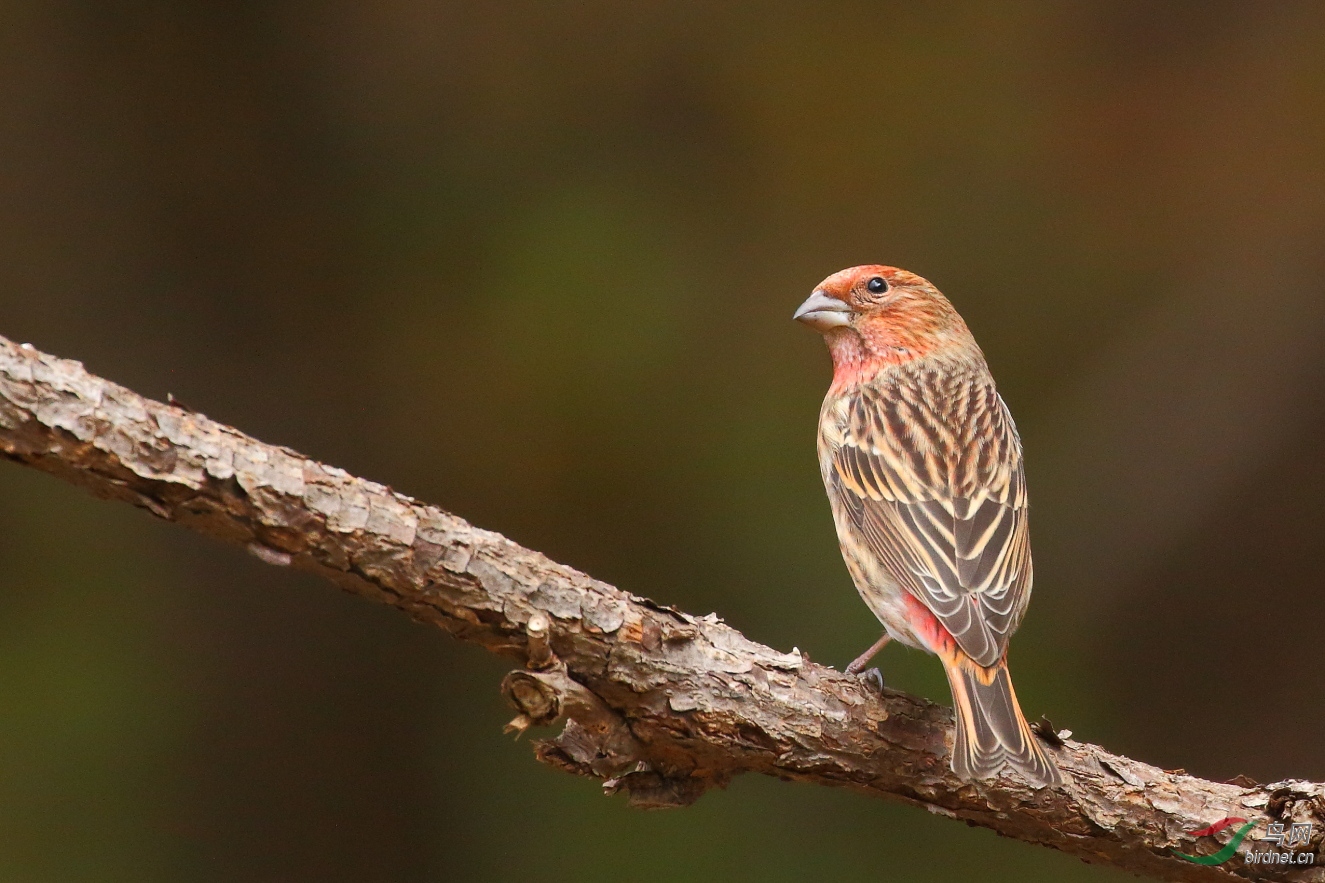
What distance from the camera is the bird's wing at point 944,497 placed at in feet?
11.8

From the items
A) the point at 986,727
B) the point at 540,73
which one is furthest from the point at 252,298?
the point at 986,727

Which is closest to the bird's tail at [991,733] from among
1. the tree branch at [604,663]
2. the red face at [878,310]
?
the tree branch at [604,663]

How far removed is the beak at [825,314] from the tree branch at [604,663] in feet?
5.85

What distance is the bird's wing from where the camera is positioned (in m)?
3.59

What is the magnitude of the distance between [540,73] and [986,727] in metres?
4.95

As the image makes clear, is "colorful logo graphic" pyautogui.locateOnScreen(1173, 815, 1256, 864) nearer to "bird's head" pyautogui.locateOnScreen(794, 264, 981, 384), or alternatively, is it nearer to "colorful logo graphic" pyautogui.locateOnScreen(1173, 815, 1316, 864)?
"colorful logo graphic" pyautogui.locateOnScreen(1173, 815, 1316, 864)

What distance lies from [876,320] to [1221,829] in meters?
2.21

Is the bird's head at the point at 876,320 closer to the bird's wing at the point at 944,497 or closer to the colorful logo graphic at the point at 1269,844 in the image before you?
the bird's wing at the point at 944,497

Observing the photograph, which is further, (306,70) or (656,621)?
(306,70)

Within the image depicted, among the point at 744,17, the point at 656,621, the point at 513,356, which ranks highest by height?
the point at 744,17

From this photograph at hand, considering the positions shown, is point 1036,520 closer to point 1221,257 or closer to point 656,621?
point 1221,257

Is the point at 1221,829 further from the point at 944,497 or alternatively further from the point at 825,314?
the point at 825,314

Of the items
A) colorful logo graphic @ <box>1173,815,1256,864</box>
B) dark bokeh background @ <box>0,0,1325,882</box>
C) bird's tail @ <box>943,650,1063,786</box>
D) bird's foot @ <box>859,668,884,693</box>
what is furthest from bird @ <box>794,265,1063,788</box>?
dark bokeh background @ <box>0,0,1325,882</box>

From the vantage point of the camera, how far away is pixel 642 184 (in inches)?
274
